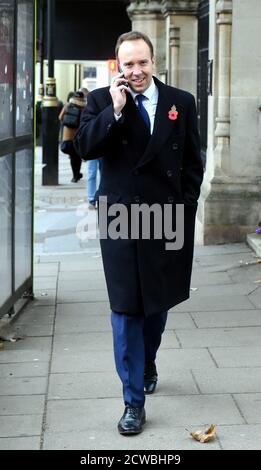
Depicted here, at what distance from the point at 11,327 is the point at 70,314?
0.57 metres

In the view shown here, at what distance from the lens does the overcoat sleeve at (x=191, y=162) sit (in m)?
4.70

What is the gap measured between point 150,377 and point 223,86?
5.65 metres

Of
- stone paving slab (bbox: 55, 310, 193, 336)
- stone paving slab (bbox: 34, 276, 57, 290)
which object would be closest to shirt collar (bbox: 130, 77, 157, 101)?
stone paving slab (bbox: 55, 310, 193, 336)

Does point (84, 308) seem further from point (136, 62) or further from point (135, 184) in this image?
point (136, 62)

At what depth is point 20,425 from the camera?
4.62m

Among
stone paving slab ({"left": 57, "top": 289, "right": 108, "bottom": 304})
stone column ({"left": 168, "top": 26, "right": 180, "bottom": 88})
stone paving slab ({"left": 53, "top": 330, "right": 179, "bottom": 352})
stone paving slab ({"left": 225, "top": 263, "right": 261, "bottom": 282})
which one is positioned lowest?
stone paving slab ({"left": 53, "top": 330, "right": 179, "bottom": 352})

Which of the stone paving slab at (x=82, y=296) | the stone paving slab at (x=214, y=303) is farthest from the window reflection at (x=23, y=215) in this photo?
the stone paving slab at (x=214, y=303)

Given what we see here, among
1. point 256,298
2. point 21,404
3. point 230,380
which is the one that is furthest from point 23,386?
point 256,298

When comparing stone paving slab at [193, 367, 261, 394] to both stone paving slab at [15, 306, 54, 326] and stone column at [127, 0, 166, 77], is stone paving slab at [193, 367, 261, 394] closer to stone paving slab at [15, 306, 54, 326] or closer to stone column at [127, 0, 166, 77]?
stone paving slab at [15, 306, 54, 326]

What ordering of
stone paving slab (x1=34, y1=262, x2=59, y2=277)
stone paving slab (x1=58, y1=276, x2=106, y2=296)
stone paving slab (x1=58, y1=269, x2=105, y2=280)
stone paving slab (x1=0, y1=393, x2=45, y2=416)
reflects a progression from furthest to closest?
stone paving slab (x1=34, y1=262, x2=59, y2=277), stone paving slab (x1=58, y1=269, x2=105, y2=280), stone paving slab (x1=58, y1=276, x2=106, y2=296), stone paving slab (x1=0, y1=393, x2=45, y2=416)

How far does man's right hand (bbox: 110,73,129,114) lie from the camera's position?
4.34m

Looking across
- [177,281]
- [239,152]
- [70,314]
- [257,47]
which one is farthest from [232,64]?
[177,281]

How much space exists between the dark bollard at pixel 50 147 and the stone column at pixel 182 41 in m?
3.21

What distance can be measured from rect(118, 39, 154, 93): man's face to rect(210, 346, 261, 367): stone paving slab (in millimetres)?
1953
